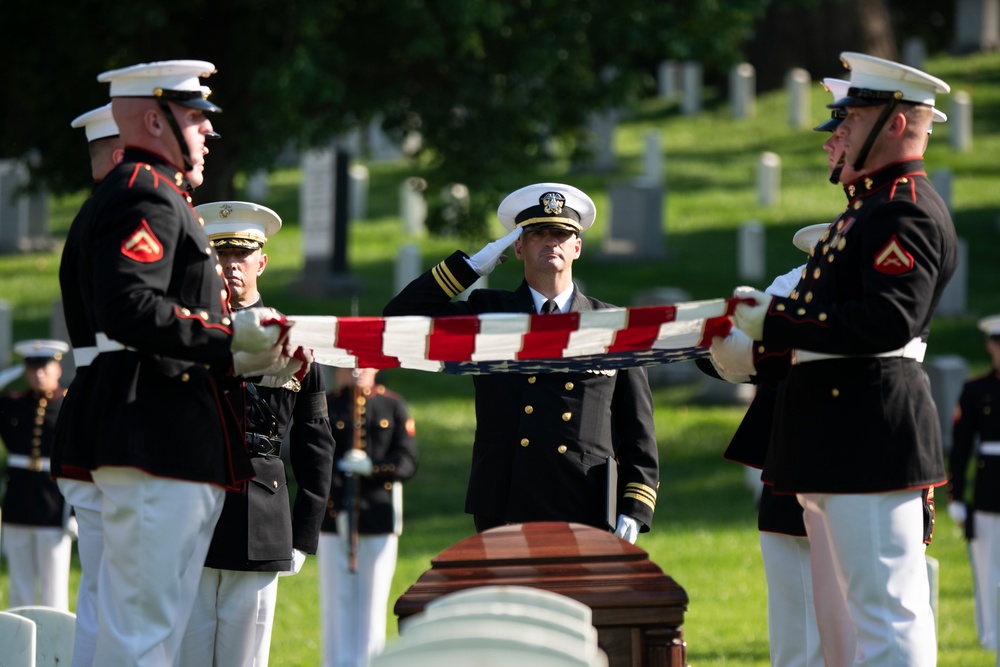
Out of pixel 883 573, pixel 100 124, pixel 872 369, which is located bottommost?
pixel 883 573

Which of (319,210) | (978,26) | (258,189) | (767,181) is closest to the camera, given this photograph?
(319,210)

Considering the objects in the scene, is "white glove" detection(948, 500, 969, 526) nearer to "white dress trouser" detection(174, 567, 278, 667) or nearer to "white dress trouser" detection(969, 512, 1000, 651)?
"white dress trouser" detection(969, 512, 1000, 651)

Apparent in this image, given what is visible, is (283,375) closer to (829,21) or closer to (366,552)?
(366,552)

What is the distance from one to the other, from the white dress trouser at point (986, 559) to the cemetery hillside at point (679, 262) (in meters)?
0.32

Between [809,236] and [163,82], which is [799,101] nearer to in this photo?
[809,236]

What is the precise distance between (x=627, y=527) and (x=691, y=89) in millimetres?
29679

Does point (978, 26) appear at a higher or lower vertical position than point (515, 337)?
higher

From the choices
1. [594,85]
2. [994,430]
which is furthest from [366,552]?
[594,85]

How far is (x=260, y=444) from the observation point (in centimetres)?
615

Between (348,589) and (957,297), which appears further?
(957,297)

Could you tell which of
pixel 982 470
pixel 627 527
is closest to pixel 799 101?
pixel 982 470

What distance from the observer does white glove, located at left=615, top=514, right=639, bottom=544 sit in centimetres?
629

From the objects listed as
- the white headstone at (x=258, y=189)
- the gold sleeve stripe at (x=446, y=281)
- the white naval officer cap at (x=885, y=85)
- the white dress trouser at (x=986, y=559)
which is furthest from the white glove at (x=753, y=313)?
the white headstone at (x=258, y=189)

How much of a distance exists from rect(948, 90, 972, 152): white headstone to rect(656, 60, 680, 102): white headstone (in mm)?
9018
